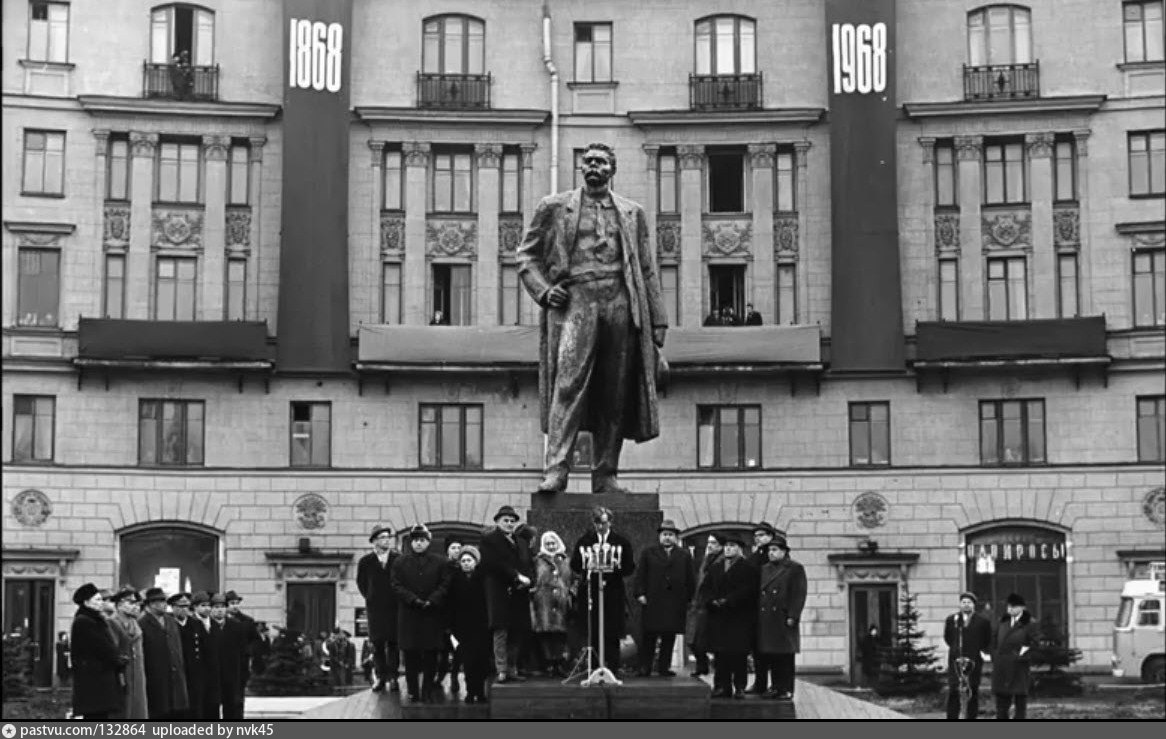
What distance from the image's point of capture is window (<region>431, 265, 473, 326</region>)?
55062mm

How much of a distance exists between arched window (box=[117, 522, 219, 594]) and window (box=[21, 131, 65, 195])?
9077 mm

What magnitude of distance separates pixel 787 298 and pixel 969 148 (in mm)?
6090

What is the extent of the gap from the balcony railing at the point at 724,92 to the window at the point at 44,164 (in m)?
16.4

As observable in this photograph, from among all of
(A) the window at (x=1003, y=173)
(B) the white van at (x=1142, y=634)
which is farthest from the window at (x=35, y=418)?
(B) the white van at (x=1142, y=634)

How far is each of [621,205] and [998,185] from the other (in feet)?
122

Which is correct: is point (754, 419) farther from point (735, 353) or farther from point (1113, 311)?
point (1113, 311)

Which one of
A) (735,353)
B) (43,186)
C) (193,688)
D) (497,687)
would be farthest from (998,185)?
A: (497,687)

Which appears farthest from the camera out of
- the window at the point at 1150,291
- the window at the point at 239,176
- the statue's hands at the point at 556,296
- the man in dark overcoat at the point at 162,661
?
the window at the point at 239,176

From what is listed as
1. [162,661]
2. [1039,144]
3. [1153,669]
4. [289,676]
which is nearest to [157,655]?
[162,661]

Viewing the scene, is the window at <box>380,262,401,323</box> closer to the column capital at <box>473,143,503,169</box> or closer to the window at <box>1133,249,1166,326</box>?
the column capital at <box>473,143,503,169</box>

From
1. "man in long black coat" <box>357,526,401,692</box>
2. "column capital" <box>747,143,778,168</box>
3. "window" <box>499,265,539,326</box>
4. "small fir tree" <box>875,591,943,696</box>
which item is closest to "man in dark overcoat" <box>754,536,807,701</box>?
"man in long black coat" <box>357,526,401,692</box>

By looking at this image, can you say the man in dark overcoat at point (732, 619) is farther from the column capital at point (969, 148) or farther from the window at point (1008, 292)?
the column capital at point (969, 148)

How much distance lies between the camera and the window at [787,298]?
54.9m

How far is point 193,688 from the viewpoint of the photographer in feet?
77.2
